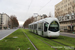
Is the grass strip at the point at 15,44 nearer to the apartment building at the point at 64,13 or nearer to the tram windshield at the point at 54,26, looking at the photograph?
the tram windshield at the point at 54,26

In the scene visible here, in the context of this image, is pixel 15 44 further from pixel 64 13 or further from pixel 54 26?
pixel 64 13

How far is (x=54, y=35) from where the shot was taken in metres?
17.4

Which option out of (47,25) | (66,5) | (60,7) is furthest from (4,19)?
(47,25)

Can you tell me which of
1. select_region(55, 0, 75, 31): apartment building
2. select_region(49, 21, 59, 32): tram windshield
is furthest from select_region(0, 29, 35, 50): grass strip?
select_region(55, 0, 75, 31): apartment building

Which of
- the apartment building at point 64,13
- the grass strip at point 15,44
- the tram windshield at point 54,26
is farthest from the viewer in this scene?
the apartment building at point 64,13

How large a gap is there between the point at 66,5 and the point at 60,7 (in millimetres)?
8787

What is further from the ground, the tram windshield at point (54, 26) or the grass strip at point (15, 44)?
the tram windshield at point (54, 26)

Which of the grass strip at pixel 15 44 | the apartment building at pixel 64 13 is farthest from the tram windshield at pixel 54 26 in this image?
the apartment building at pixel 64 13

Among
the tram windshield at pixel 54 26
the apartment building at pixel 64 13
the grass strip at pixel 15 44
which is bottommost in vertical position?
the grass strip at pixel 15 44

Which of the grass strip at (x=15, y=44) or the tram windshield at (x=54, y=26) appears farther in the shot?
the tram windshield at (x=54, y=26)

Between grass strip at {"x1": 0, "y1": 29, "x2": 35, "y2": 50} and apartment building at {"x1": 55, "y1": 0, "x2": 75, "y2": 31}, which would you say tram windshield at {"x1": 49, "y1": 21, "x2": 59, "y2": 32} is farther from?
apartment building at {"x1": 55, "y1": 0, "x2": 75, "y2": 31}

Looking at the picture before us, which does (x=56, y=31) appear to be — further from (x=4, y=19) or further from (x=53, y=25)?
(x=4, y=19)

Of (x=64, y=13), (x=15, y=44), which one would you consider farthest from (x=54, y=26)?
(x=64, y=13)

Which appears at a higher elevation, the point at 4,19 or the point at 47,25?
the point at 4,19
